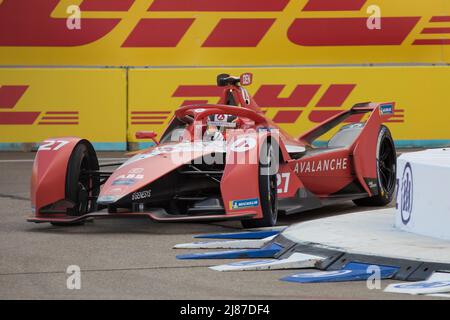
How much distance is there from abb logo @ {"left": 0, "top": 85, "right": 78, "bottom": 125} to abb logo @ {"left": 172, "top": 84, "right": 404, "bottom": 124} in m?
1.70

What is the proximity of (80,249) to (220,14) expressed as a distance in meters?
9.92

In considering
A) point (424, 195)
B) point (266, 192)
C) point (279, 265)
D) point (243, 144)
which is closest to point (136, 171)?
point (243, 144)

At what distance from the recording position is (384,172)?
12.5m

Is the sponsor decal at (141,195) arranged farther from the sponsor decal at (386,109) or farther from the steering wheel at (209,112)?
the sponsor decal at (386,109)

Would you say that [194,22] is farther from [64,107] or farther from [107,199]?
[107,199]

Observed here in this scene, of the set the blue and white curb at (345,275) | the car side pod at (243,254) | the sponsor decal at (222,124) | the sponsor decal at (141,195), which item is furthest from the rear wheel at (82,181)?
the blue and white curb at (345,275)

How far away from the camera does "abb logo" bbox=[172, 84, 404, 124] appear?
18.0 m

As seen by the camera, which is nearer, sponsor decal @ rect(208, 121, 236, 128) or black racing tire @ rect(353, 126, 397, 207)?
sponsor decal @ rect(208, 121, 236, 128)

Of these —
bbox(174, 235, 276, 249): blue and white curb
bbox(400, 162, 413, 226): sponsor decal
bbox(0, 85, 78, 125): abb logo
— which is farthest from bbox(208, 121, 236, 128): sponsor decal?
bbox(0, 85, 78, 125): abb logo

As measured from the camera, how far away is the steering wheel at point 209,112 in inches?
443

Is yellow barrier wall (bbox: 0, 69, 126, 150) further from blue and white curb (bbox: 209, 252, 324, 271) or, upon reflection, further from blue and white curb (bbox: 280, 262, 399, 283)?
blue and white curb (bbox: 280, 262, 399, 283)

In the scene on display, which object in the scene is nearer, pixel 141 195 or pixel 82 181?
pixel 141 195

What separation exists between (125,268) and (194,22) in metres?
10.8
